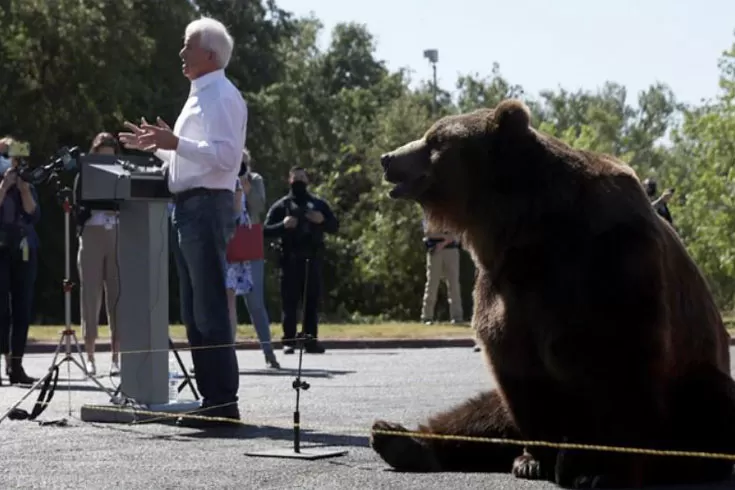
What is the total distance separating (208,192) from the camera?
9.75m

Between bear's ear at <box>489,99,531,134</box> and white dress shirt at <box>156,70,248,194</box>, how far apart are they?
2.93 metres

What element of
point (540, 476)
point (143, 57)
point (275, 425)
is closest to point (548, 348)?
point (540, 476)

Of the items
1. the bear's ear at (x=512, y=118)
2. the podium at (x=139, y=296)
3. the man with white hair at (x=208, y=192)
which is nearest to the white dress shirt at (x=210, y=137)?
the man with white hair at (x=208, y=192)

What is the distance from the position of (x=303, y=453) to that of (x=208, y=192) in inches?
78.6

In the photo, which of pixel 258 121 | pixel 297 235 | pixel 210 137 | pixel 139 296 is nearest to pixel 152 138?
pixel 210 137

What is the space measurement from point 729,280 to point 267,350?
27.9 m

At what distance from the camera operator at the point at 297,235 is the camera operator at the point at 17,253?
4686mm

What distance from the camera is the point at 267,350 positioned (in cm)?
1573

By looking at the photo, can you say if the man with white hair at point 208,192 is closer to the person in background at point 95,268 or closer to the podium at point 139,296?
the podium at point 139,296

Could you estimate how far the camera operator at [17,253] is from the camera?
1393 cm

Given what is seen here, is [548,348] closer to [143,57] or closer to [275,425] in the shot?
[275,425]

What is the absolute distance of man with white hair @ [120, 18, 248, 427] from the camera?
9.67 metres

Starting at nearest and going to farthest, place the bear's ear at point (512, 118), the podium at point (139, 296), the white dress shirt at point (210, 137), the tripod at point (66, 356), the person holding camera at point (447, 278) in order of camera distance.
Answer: the bear's ear at point (512, 118) < the white dress shirt at point (210, 137) < the podium at point (139, 296) < the tripod at point (66, 356) < the person holding camera at point (447, 278)

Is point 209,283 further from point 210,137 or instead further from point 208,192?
point 210,137
